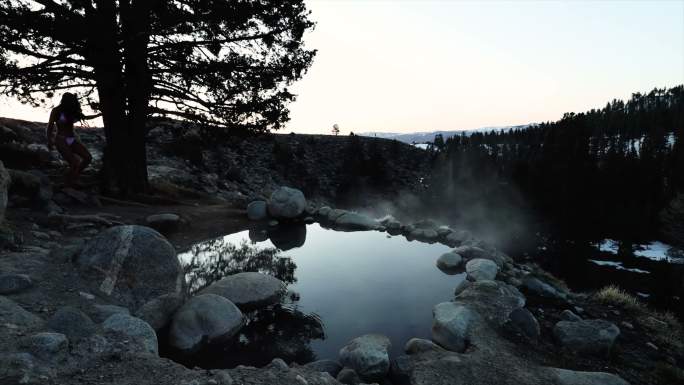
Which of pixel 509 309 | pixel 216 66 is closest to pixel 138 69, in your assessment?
pixel 216 66

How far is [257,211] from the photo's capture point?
45.7ft

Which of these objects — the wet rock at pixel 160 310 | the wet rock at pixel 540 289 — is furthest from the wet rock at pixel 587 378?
the wet rock at pixel 160 310

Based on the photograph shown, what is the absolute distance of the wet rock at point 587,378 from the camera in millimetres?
4520

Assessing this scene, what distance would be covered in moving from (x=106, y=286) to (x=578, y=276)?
23.1m

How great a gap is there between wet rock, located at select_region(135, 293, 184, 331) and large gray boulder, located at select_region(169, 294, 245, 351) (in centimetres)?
13

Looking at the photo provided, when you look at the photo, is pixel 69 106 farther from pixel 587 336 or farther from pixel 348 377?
pixel 587 336

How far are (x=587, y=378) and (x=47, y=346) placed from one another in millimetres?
6010

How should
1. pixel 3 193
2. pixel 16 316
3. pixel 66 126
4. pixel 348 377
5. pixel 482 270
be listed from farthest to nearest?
pixel 482 270, pixel 66 126, pixel 3 193, pixel 348 377, pixel 16 316

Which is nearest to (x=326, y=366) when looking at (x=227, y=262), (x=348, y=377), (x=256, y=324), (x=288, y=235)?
(x=348, y=377)

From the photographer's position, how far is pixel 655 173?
46.9 m

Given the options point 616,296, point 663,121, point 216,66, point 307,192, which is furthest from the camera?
point 663,121

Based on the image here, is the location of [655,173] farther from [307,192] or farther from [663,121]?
[663,121]

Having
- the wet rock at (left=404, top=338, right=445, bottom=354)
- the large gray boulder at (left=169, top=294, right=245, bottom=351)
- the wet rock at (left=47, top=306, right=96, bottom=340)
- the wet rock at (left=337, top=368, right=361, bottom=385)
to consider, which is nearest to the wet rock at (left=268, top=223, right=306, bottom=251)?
the large gray boulder at (left=169, top=294, right=245, bottom=351)

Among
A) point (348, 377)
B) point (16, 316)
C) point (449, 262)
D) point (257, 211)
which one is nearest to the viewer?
point (16, 316)
